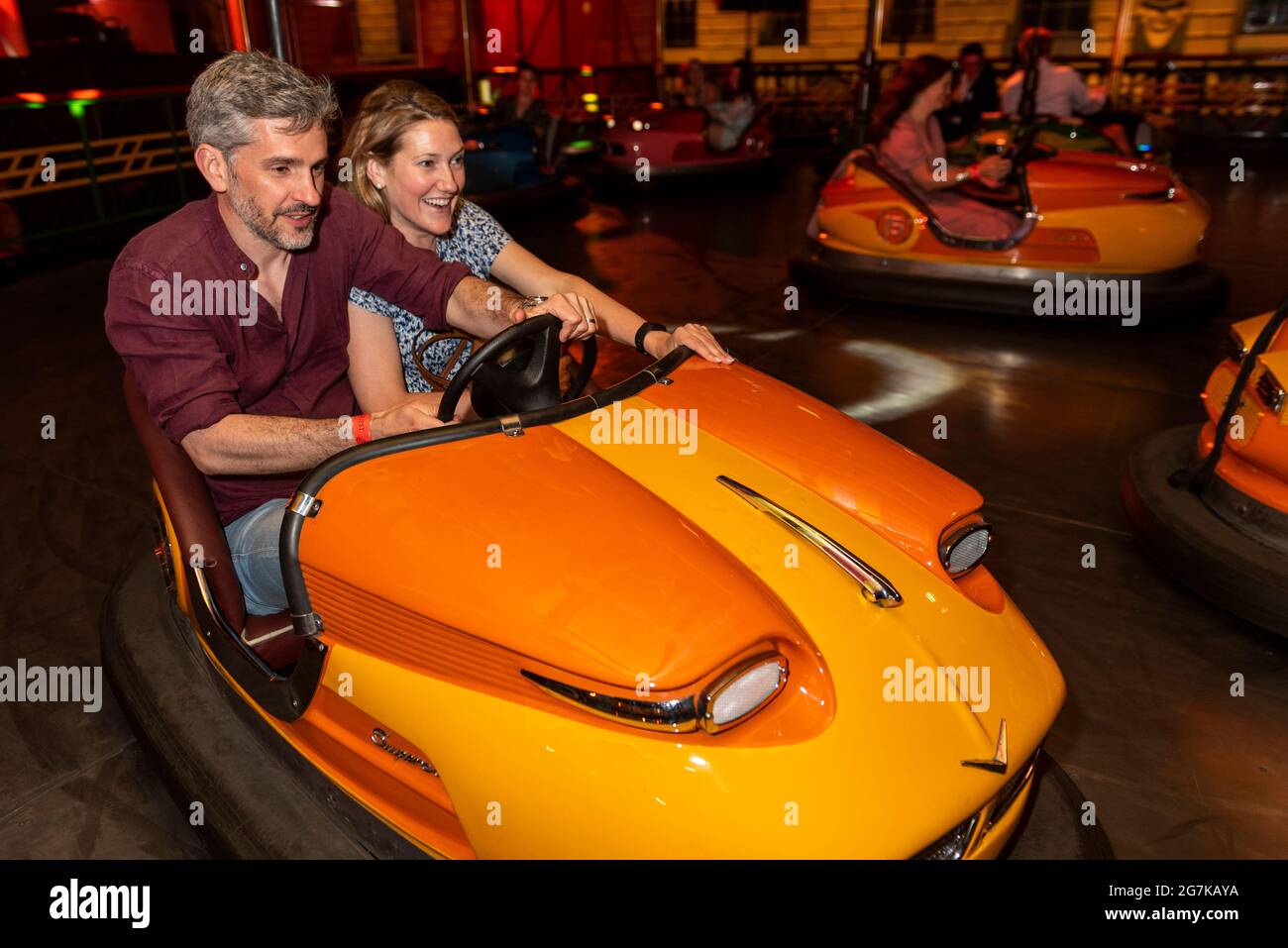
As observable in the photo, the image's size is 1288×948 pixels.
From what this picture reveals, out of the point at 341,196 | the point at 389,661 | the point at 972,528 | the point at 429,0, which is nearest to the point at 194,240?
the point at 341,196

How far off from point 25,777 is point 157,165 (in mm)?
5883

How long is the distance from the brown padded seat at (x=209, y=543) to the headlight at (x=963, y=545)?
90 centimetres

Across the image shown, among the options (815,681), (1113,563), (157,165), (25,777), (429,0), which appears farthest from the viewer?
(429,0)

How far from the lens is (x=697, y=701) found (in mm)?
967

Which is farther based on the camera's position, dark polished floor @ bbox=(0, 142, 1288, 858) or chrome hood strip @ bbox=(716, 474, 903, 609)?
dark polished floor @ bbox=(0, 142, 1288, 858)

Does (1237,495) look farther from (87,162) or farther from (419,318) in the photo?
(87,162)

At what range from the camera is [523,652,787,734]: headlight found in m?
0.97

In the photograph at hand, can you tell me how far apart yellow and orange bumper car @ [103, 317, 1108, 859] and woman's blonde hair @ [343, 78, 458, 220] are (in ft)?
1.90

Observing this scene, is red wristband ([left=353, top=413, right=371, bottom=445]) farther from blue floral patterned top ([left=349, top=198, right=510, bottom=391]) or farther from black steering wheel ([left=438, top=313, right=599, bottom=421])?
blue floral patterned top ([left=349, top=198, right=510, bottom=391])

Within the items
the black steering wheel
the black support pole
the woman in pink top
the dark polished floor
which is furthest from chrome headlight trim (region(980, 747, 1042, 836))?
the woman in pink top

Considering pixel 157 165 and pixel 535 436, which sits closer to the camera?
pixel 535 436

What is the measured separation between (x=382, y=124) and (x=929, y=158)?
3104mm

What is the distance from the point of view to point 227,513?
149cm

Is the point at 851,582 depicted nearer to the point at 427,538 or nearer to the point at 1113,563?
the point at 427,538
